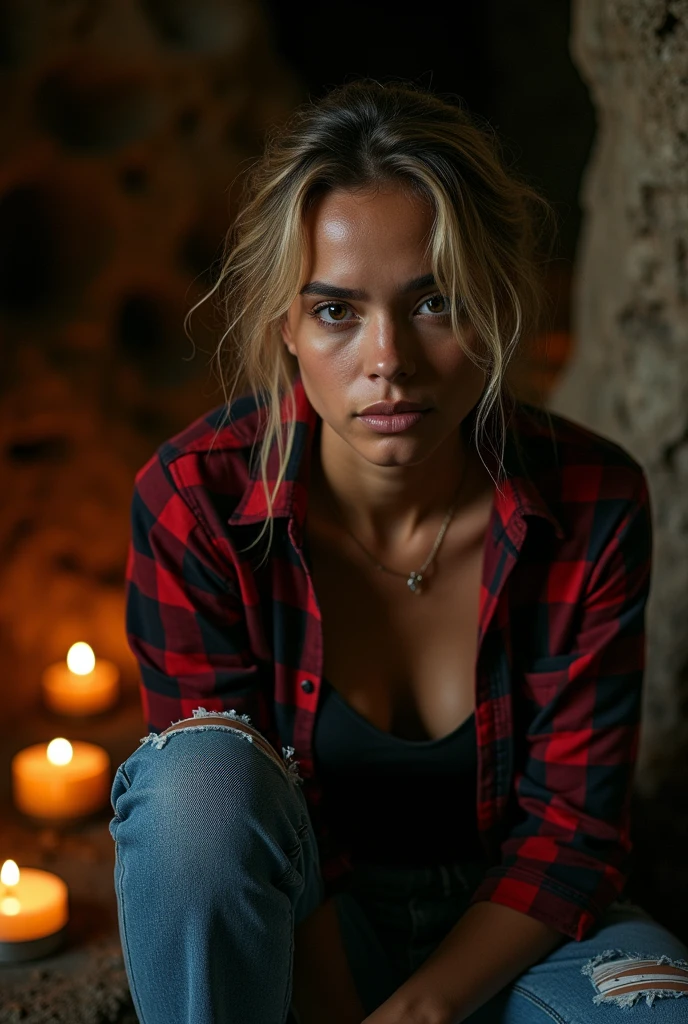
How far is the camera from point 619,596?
128 centimetres

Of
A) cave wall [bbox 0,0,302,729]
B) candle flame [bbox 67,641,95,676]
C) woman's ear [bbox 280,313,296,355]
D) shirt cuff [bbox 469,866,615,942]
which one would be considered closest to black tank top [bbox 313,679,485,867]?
shirt cuff [bbox 469,866,615,942]

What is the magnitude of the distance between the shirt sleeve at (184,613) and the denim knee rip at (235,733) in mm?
28

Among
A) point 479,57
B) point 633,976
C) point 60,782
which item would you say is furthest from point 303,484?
point 479,57

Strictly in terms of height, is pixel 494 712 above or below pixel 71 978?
above

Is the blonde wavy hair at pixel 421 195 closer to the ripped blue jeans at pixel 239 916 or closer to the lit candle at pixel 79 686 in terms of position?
the ripped blue jeans at pixel 239 916

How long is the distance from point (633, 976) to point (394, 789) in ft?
1.03

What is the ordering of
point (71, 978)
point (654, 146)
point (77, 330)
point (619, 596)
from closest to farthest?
point (619, 596) < point (71, 978) < point (654, 146) < point (77, 330)

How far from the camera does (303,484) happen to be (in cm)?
129

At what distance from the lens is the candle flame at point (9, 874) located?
150 cm

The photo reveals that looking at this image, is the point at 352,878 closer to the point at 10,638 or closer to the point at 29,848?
the point at 29,848

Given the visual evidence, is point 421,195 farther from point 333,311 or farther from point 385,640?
point 385,640

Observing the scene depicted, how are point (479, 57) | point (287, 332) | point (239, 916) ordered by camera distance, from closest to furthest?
point (239, 916)
point (287, 332)
point (479, 57)

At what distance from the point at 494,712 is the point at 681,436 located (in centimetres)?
65

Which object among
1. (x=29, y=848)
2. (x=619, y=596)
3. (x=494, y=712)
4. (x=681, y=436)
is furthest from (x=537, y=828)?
(x=29, y=848)
